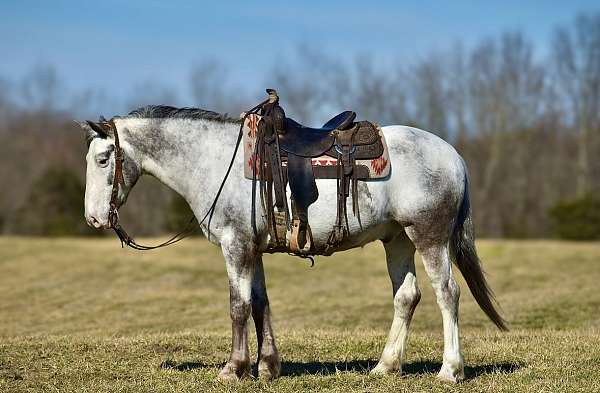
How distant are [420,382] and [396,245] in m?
1.40

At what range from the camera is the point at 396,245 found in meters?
8.53

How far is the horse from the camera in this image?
777 cm

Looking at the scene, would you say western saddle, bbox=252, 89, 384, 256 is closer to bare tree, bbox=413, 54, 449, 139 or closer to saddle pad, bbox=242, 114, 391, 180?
saddle pad, bbox=242, 114, 391, 180

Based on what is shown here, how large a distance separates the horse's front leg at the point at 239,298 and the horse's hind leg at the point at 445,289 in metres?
1.49

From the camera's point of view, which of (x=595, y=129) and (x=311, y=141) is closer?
(x=311, y=141)

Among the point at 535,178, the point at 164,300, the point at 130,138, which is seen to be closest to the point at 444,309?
the point at 130,138

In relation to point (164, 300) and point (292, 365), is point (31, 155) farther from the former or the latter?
point (292, 365)

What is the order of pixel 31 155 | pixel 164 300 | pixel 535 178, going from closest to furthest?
pixel 164 300 → pixel 535 178 → pixel 31 155

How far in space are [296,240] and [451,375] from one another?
6.00 ft

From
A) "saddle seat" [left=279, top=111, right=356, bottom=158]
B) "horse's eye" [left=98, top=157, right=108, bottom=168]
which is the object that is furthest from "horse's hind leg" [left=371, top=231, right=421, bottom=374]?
"horse's eye" [left=98, top=157, right=108, bottom=168]

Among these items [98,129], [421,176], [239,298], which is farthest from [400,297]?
[98,129]

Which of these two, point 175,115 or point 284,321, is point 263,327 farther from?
point 284,321

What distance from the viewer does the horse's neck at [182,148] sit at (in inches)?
314

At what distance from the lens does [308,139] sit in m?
7.92
